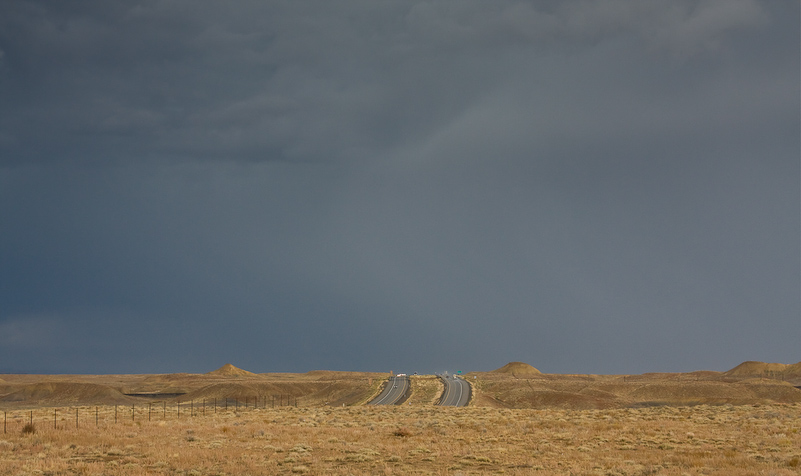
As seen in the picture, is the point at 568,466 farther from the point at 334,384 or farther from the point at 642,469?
the point at 334,384

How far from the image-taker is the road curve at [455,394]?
308 feet

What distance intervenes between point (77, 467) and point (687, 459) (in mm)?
25581

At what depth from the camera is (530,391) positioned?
10856 cm

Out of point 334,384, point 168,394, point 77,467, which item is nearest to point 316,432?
point 77,467

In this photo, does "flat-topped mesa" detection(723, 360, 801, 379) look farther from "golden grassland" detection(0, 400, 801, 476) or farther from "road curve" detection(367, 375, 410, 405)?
"golden grassland" detection(0, 400, 801, 476)

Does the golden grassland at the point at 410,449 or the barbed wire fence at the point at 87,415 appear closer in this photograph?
the golden grassland at the point at 410,449

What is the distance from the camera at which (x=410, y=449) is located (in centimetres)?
3033

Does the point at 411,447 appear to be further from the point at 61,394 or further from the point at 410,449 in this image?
the point at 61,394

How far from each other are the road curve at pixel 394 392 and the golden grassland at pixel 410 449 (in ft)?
170

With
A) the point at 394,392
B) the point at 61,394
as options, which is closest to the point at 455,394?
the point at 394,392

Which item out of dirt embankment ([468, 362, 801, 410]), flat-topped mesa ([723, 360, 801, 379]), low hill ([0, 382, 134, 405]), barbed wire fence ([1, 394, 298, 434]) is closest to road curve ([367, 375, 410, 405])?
dirt embankment ([468, 362, 801, 410])

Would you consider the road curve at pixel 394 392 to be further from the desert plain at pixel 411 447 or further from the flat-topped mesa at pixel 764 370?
the flat-topped mesa at pixel 764 370

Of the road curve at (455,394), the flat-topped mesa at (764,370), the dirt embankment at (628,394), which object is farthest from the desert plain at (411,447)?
the flat-topped mesa at (764,370)

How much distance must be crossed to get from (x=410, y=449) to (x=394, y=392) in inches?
3307
